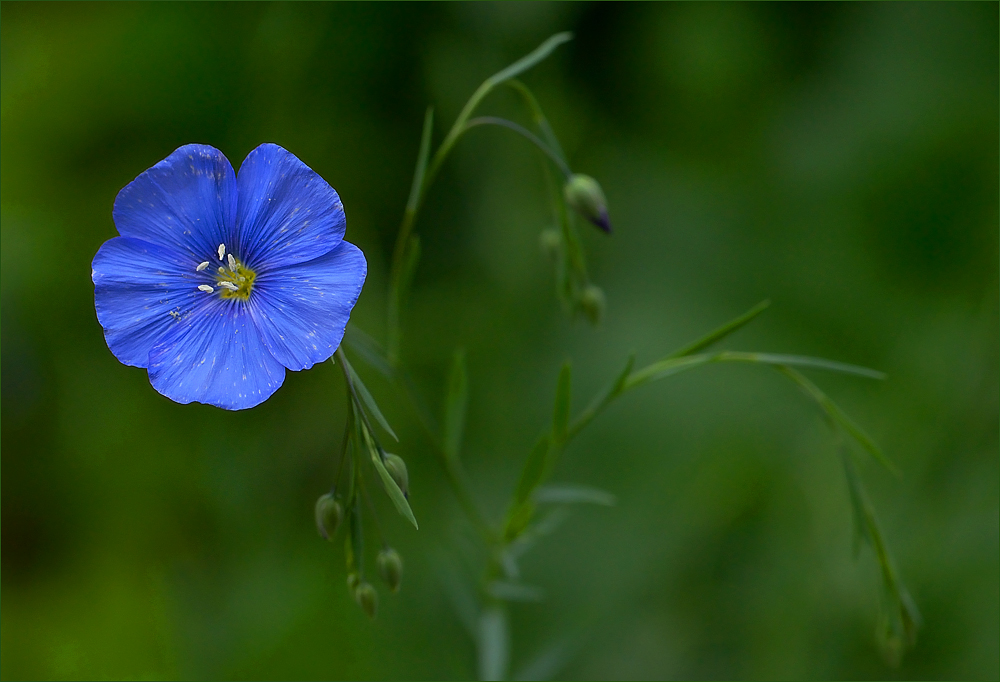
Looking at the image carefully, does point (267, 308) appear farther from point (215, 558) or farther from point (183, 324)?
point (215, 558)

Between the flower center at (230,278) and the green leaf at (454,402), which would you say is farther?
the green leaf at (454,402)

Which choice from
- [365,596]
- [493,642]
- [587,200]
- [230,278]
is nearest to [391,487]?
[365,596]

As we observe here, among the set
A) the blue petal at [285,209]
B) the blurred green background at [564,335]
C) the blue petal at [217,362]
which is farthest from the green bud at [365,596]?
the blurred green background at [564,335]

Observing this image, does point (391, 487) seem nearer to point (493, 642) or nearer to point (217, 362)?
point (217, 362)

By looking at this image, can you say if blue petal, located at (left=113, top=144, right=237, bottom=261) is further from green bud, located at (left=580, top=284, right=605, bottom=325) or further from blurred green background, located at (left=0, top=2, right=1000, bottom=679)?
blurred green background, located at (left=0, top=2, right=1000, bottom=679)

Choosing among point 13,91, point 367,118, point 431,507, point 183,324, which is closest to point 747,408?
point 431,507

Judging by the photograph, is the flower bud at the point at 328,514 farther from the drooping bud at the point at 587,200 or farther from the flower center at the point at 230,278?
the drooping bud at the point at 587,200

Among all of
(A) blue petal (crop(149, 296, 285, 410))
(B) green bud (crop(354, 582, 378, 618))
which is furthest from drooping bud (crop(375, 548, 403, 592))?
(A) blue petal (crop(149, 296, 285, 410))
